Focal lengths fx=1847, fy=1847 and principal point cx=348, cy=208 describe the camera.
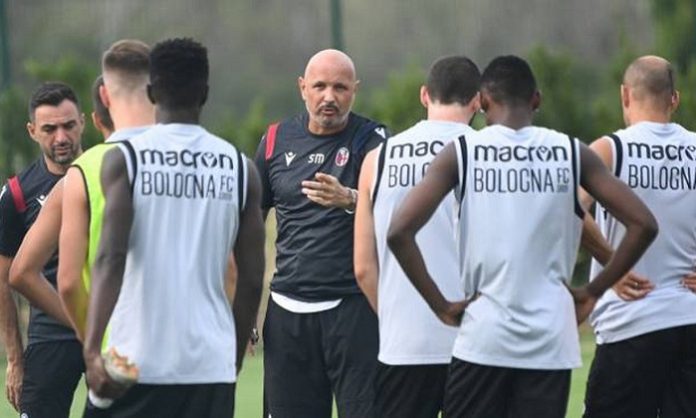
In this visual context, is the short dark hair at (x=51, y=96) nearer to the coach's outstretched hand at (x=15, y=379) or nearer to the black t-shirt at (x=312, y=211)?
the black t-shirt at (x=312, y=211)

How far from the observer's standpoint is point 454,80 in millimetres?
7922

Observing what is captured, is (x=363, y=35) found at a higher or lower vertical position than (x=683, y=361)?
higher

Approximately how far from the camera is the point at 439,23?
20.0 metres

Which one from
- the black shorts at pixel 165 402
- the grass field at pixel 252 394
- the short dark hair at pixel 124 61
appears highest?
the short dark hair at pixel 124 61

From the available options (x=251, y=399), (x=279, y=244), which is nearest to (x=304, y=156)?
(x=279, y=244)

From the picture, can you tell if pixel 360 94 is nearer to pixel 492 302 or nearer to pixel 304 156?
pixel 304 156

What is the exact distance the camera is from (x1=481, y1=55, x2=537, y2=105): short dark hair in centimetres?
721

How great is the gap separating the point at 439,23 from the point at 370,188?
12.3 meters

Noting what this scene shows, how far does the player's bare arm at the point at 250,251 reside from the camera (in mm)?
6699

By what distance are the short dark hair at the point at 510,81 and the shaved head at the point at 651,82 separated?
1.37 m

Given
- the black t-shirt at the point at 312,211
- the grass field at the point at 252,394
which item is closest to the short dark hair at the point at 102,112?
the black t-shirt at the point at 312,211

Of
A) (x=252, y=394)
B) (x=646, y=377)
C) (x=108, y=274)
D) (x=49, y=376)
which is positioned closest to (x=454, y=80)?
(x=646, y=377)

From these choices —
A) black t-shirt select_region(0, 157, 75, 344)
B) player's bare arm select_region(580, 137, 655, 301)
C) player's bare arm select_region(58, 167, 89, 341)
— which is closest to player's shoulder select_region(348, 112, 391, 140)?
player's bare arm select_region(580, 137, 655, 301)

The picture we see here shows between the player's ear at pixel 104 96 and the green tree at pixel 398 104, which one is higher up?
the player's ear at pixel 104 96
